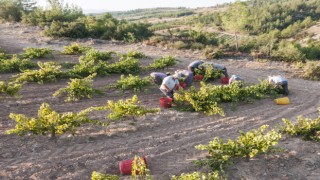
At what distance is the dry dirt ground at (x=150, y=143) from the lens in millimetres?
4855

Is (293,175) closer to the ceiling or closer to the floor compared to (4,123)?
closer to the floor

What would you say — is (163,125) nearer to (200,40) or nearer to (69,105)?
(69,105)

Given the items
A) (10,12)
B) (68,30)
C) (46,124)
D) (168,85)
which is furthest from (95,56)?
(10,12)

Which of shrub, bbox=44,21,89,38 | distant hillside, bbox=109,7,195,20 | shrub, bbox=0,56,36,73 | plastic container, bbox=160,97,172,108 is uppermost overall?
shrub, bbox=44,21,89,38

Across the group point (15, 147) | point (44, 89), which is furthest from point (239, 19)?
point (15, 147)

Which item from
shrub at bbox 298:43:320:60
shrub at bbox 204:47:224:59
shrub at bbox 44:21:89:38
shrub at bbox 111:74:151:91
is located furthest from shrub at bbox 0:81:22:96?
shrub at bbox 298:43:320:60

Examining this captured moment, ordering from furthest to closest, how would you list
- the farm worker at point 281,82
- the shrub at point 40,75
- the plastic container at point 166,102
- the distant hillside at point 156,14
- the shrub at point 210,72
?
the distant hillside at point 156,14 → the shrub at point 210,72 → the farm worker at point 281,82 → the shrub at point 40,75 → the plastic container at point 166,102

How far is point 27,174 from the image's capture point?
4.61 meters

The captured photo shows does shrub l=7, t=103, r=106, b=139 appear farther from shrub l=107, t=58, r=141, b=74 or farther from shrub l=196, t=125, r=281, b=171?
shrub l=107, t=58, r=141, b=74

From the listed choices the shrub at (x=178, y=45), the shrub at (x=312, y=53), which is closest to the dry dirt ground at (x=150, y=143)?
the shrub at (x=312, y=53)

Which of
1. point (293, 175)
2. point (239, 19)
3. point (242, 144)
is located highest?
point (239, 19)

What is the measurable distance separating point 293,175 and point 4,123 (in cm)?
538

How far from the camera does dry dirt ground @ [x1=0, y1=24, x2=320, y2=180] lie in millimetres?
4855

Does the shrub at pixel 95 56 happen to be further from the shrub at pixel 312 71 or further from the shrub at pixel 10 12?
the shrub at pixel 10 12
